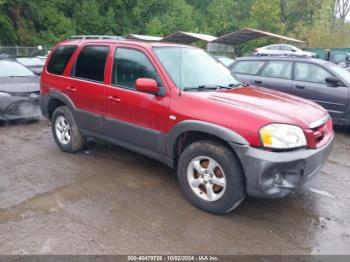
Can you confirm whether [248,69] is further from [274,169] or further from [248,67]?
[274,169]

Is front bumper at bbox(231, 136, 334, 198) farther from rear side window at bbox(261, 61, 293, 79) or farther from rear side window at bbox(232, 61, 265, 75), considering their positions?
rear side window at bbox(232, 61, 265, 75)

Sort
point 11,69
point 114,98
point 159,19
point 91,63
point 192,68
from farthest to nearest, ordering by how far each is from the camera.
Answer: point 159,19 < point 11,69 < point 91,63 < point 114,98 < point 192,68

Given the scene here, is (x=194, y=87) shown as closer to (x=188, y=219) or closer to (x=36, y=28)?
(x=188, y=219)

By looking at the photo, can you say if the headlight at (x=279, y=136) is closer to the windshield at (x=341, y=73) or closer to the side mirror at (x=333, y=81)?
the side mirror at (x=333, y=81)

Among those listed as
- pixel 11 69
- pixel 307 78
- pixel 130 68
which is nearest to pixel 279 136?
pixel 130 68

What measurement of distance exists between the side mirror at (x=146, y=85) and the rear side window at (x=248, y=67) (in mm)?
5033

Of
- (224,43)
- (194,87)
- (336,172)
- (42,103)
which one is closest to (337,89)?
(336,172)

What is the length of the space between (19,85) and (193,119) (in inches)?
213

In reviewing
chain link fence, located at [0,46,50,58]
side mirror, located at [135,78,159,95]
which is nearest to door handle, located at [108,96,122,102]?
side mirror, located at [135,78,159,95]

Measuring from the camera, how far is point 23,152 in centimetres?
570

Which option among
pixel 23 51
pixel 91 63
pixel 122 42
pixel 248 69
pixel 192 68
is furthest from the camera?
pixel 23 51

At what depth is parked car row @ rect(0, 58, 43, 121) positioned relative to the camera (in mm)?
7180

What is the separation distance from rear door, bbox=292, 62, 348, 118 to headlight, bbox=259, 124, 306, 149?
4.39 m

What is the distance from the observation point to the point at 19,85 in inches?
302
